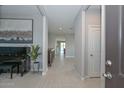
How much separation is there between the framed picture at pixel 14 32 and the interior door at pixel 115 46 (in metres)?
4.95

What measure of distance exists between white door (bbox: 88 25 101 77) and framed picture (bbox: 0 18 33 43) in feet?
8.77

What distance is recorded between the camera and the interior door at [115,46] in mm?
1102

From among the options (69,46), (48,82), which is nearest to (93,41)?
(48,82)

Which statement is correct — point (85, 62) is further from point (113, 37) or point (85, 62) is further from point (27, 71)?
point (113, 37)

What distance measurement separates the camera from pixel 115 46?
1.19 m

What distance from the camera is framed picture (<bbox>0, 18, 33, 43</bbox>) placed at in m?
5.89

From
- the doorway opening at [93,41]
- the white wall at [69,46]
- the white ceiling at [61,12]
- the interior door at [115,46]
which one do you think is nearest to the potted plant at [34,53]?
the white ceiling at [61,12]

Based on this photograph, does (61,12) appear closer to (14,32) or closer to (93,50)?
(93,50)

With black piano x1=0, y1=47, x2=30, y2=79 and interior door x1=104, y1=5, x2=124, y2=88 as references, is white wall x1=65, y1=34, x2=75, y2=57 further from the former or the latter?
interior door x1=104, y1=5, x2=124, y2=88

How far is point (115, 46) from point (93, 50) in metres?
3.69
